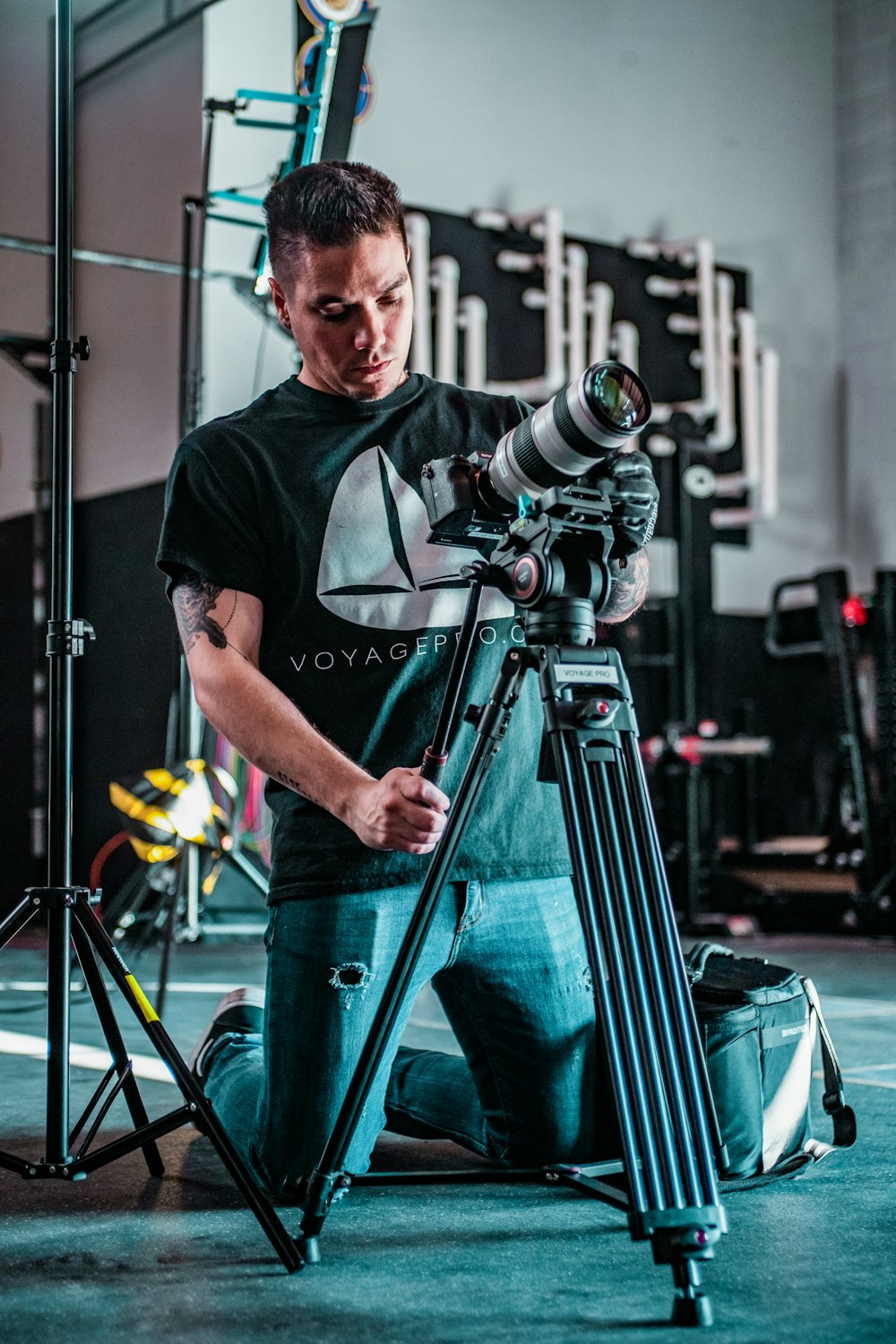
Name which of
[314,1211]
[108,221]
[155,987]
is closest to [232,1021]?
[314,1211]

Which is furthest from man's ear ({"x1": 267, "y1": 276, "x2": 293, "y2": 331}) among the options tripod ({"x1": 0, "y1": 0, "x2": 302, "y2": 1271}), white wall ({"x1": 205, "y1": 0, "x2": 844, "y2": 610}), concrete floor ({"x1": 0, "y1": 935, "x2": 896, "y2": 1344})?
white wall ({"x1": 205, "y1": 0, "x2": 844, "y2": 610})

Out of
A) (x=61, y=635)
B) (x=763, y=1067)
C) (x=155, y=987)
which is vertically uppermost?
(x=61, y=635)

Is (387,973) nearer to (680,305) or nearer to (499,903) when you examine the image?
(499,903)

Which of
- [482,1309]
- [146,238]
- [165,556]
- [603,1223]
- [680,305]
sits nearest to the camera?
[482,1309]

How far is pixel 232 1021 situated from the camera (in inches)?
83.0

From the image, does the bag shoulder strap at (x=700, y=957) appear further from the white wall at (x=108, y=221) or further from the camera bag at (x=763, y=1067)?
the white wall at (x=108, y=221)

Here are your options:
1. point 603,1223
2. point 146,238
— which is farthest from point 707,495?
point 603,1223

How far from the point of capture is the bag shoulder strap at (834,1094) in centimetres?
192

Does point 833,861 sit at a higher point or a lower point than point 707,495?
lower

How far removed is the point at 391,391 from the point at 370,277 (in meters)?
0.22

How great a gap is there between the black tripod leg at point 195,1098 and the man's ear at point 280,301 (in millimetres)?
777

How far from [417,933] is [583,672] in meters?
0.31

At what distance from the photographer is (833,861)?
5.85 m

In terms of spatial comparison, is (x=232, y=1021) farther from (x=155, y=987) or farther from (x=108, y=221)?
(x=108, y=221)
